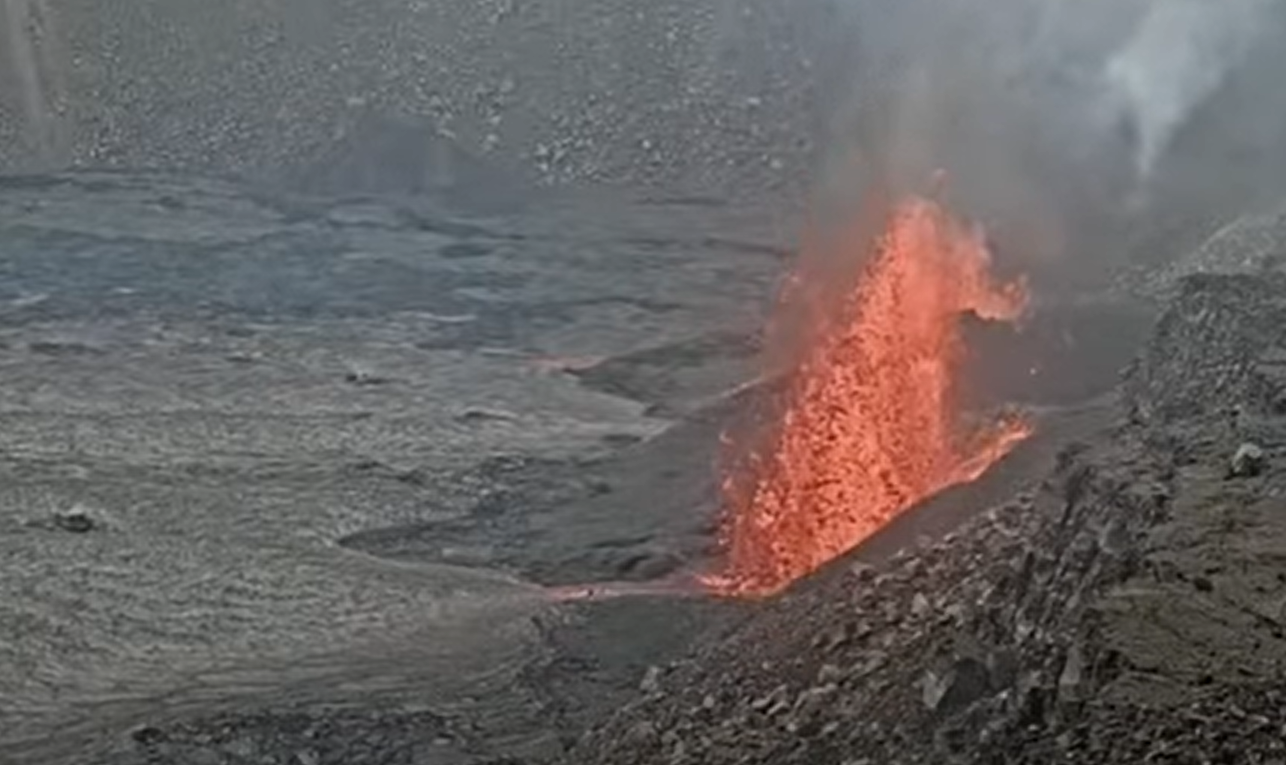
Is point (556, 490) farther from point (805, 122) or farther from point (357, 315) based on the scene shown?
point (805, 122)

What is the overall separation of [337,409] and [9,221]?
584 inches

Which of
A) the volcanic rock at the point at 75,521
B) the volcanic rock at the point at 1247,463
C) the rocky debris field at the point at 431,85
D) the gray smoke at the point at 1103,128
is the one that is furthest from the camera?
the rocky debris field at the point at 431,85

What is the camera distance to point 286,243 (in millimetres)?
35219

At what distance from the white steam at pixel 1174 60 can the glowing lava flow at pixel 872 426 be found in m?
5.25

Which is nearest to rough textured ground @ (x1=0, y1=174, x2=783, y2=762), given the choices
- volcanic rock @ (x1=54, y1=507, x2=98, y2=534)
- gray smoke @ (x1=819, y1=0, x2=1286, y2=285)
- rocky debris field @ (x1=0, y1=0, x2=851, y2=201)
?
volcanic rock @ (x1=54, y1=507, x2=98, y2=534)

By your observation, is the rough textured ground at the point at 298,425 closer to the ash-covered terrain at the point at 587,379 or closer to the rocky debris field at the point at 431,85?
the ash-covered terrain at the point at 587,379

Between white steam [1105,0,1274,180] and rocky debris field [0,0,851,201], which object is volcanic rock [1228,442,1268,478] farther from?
rocky debris field [0,0,851,201]

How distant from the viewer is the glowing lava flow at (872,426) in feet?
59.5

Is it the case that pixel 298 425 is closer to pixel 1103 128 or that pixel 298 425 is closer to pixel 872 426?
pixel 872 426

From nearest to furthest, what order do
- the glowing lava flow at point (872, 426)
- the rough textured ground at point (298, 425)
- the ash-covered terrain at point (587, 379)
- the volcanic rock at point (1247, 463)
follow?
the ash-covered terrain at point (587, 379) → the volcanic rock at point (1247, 463) → the rough textured ground at point (298, 425) → the glowing lava flow at point (872, 426)

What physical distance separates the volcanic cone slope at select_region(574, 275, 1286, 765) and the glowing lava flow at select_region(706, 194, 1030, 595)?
374 centimetres

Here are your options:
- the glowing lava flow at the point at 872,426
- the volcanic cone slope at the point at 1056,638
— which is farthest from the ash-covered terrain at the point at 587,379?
the glowing lava flow at the point at 872,426

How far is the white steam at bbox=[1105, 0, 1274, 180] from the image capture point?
2934 centimetres

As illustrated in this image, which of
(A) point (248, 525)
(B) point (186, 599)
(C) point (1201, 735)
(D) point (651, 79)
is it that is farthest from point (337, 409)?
(D) point (651, 79)
